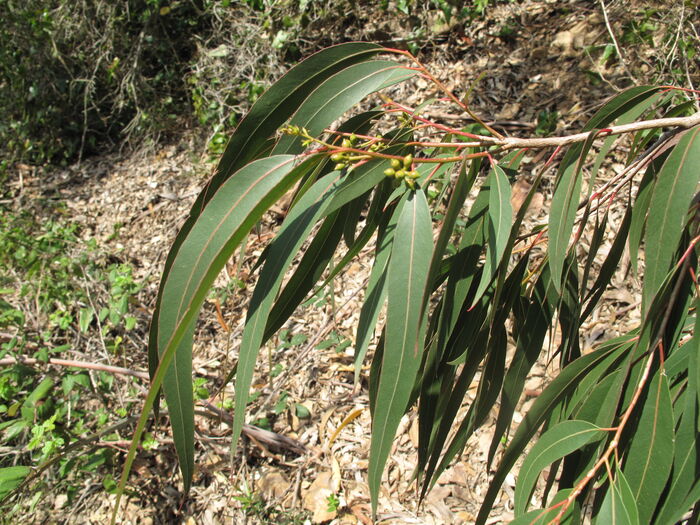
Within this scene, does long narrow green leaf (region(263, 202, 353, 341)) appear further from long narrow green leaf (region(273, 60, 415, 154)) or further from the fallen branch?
the fallen branch

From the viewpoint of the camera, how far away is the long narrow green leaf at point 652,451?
765mm

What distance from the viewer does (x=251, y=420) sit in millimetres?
2049

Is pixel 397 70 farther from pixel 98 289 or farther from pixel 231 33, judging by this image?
pixel 231 33

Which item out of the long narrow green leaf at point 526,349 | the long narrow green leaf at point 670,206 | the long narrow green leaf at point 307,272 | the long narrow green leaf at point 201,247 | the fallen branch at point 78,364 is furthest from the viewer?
the fallen branch at point 78,364

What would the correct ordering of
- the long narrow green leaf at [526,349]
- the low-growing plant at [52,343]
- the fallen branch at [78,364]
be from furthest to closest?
the fallen branch at [78,364] → the low-growing plant at [52,343] → the long narrow green leaf at [526,349]

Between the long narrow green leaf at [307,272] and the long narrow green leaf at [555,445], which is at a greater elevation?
the long narrow green leaf at [307,272]

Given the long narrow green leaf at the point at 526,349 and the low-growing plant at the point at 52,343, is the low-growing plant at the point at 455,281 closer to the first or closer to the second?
the long narrow green leaf at the point at 526,349

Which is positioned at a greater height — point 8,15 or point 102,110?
point 8,15

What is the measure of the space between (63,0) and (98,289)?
2.04 metres

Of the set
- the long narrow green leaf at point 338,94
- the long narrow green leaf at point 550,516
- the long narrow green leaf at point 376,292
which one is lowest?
the long narrow green leaf at point 550,516

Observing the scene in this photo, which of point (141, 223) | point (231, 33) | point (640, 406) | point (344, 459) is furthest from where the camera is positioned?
point (231, 33)

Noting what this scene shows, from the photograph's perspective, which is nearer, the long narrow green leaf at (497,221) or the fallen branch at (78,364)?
the long narrow green leaf at (497,221)

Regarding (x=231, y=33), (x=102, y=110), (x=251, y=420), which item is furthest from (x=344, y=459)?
(x=102, y=110)

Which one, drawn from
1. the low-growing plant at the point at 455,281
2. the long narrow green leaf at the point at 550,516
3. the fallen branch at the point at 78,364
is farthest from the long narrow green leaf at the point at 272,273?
the fallen branch at the point at 78,364
